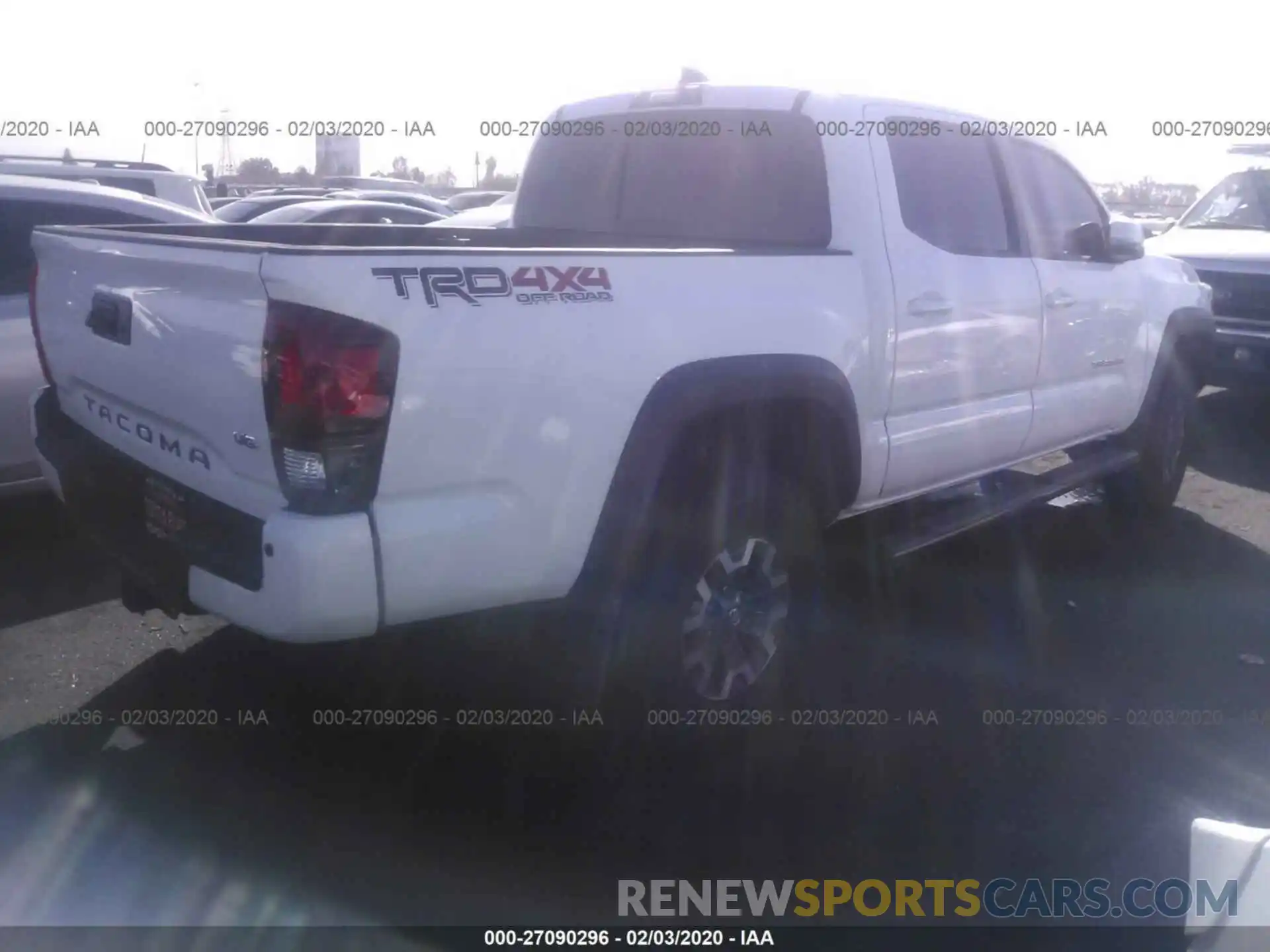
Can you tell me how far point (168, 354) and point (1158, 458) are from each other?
17.2ft

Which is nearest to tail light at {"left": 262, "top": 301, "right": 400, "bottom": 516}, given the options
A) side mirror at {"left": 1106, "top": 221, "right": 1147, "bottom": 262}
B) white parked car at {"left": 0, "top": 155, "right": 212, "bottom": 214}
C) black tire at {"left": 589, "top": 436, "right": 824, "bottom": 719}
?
black tire at {"left": 589, "top": 436, "right": 824, "bottom": 719}

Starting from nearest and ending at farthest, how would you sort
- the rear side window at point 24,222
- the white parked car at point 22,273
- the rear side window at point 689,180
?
the rear side window at point 689,180 → the white parked car at point 22,273 → the rear side window at point 24,222

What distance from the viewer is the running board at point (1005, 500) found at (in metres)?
4.59

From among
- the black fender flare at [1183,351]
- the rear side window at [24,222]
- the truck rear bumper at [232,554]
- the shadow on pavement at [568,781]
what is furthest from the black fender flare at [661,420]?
the black fender flare at [1183,351]

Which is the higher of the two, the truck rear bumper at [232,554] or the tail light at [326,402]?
the tail light at [326,402]

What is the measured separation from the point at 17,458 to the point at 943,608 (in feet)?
13.4

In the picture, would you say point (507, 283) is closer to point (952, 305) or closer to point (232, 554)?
point (232, 554)

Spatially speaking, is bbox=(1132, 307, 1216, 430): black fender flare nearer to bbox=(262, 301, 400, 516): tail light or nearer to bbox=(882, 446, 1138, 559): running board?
bbox=(882, 446, 1138, 559): running board

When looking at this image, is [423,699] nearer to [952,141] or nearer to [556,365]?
[556,365]

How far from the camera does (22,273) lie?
518 cm

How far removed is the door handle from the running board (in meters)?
0.86

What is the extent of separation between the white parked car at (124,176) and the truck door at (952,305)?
16.5 feet

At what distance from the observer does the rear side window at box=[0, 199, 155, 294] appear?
5.14 metres

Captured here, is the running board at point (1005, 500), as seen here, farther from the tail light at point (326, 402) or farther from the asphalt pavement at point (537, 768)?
the tail light at point (326, 402)
